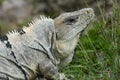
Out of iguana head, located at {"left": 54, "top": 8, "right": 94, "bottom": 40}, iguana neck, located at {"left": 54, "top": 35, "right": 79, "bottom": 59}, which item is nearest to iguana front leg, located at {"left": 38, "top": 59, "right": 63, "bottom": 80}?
iguana neck, located at {"left": 54, "top": 35, "right": 79, "bottom": 59}

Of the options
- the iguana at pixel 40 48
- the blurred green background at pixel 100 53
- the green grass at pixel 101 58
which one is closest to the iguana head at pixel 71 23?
the iguana at pixel 40 48

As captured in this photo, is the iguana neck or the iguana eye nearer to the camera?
the iguana neck

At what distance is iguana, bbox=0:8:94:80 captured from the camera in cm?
755

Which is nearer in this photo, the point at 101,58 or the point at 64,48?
the point at 64,48

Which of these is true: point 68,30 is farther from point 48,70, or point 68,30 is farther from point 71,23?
point 48,70

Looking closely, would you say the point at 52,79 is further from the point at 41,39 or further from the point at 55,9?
the point at 55,9

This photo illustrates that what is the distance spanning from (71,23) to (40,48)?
1.82ft

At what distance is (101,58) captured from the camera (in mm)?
8422

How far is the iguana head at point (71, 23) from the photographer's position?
7.78 metres

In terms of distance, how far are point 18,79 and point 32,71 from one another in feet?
0.64

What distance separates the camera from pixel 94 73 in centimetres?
816

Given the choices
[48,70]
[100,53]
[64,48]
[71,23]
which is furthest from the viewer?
[100,53]

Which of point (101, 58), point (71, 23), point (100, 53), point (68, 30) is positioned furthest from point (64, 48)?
point (100, 53)

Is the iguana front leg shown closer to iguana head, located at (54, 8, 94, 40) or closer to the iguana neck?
the iguana neck
